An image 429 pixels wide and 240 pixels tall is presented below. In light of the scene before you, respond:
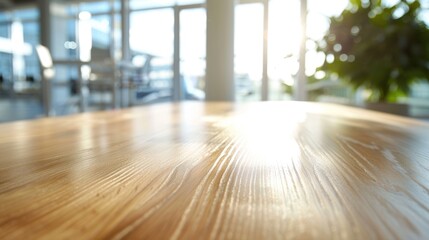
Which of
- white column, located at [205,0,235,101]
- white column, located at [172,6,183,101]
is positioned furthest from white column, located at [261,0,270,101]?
white column, located at [172,6,183,101]

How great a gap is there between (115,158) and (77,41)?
7.30 m

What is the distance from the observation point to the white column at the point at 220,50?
4.61m

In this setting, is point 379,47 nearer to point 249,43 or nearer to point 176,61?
point 249,43

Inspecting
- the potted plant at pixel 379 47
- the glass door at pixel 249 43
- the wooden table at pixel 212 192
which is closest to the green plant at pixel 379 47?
the potted plant at pixel 379 47

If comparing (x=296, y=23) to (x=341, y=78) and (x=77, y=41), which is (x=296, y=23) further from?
(x=77, y=41)

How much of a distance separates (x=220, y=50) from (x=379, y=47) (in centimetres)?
212

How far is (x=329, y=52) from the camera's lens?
4.42m

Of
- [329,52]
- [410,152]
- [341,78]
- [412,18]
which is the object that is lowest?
[410,152]

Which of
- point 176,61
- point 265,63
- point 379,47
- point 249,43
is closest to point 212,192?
point 379,47

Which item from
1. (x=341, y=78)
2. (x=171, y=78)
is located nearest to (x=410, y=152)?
(x=341, y=78)

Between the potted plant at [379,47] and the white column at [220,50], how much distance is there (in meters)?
1.36

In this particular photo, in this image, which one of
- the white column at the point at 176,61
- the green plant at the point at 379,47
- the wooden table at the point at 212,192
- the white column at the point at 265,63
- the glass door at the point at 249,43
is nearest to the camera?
the wooden table at the point at 212,192

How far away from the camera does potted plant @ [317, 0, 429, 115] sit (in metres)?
3.85

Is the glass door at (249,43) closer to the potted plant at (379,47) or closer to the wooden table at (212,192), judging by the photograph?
the potted plant at (379,47)
